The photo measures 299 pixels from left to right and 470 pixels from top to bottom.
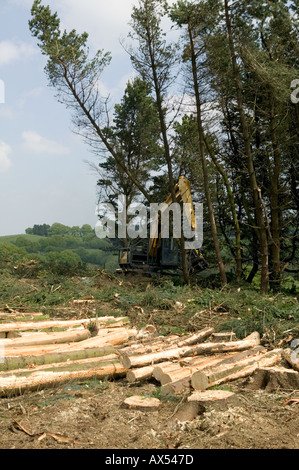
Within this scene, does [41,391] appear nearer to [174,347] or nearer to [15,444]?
[15,444]

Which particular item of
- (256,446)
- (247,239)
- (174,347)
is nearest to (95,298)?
(174,347)

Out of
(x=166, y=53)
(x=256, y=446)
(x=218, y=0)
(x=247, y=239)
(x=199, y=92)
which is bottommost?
(x=256, y=446)

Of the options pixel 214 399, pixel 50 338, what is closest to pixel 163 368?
pixel 214 399

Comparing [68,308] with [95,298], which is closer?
[68,308]

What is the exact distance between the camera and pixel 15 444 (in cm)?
488

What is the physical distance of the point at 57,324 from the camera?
9711 mm

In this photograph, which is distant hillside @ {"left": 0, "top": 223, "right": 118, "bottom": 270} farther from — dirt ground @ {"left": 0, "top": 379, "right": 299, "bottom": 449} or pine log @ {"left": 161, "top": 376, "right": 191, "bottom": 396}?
dirt ground @ {"left": 0, "top": 379, "right": 299, "bottom": 449}

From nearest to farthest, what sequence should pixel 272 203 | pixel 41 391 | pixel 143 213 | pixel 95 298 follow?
1. pixel 41 391
2. pixel 95 298
3. pixel 272 203
4. pixel 143 213

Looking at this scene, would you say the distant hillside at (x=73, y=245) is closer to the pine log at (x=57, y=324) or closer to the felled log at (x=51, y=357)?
the pine log at (x=57, y=324)

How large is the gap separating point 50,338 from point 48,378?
1.98m

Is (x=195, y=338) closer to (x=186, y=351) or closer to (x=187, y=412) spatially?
(x=186, y=351)

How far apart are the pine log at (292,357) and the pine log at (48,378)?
2568 millimetres

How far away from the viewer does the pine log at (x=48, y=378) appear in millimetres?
6355

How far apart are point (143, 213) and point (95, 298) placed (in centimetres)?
1733
